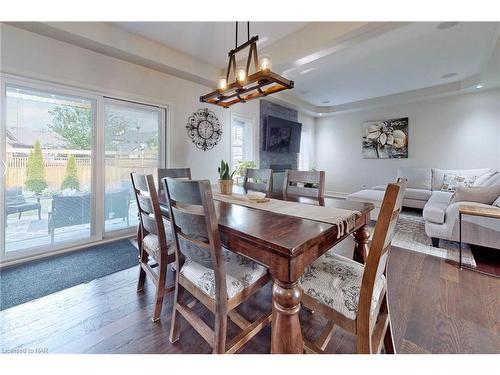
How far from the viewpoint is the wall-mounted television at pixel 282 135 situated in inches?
204

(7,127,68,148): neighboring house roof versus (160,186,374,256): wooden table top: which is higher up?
(7,127,68,148): neighboring house roof

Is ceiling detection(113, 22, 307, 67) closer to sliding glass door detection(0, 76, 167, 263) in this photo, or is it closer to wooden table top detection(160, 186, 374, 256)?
sliding glass door detection(0, 76, 167, 263)

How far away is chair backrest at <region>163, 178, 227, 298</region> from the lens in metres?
0.98

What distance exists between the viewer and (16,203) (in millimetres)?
2381

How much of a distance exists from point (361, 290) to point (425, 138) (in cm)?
599

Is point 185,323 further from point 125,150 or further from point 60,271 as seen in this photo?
point 125,150

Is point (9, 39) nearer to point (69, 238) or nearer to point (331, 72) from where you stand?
point (69, 238)

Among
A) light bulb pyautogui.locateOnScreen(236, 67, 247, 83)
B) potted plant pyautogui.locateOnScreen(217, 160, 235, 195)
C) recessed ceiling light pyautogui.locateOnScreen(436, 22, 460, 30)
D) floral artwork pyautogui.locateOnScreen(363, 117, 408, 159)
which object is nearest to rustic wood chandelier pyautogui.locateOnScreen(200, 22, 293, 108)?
light bulb pyautogui.locateOnScreen(236, 67, 247, 83)

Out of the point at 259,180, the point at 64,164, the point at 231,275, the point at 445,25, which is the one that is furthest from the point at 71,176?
the point at 445,25

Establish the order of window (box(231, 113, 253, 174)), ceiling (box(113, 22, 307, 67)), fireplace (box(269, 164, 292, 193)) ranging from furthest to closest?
fireplace (box(269, 164, 292, 193)) → window (box(231, 113, 253, 174)) → ceiling (box(113, 22, 307, 67))

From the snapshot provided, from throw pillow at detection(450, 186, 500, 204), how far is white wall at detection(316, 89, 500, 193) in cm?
304
